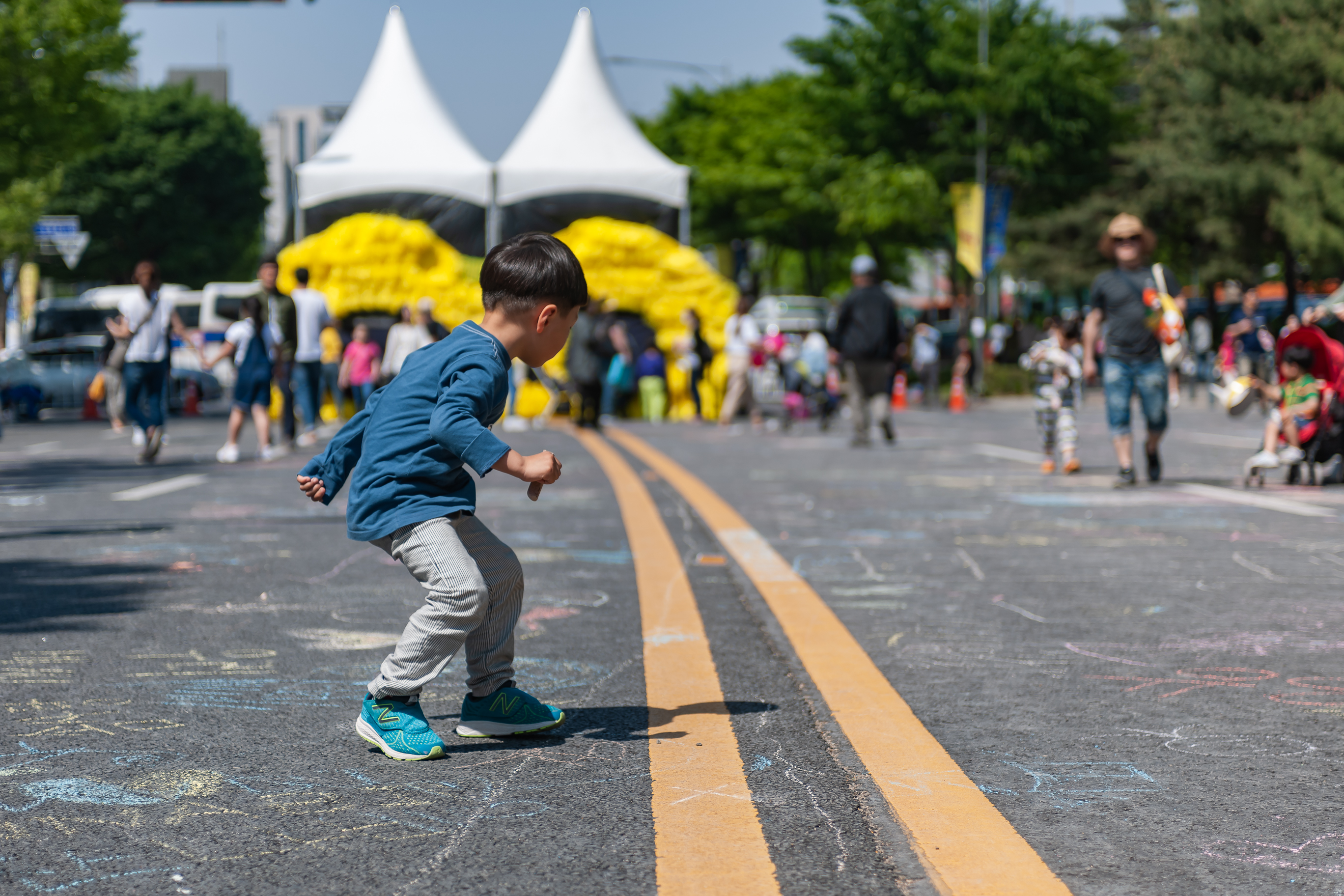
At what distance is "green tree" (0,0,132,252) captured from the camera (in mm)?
24469

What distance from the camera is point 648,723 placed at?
3930 millimetres

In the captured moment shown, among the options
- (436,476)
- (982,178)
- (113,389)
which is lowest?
(113,389)

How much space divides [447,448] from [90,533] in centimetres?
546

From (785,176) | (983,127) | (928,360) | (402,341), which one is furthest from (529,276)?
(785,176)

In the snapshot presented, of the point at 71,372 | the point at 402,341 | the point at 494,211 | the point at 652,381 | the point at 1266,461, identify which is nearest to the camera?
the point at 1266,461

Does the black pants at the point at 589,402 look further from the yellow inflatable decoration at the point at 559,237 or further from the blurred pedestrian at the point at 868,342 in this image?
the blurred pedestrian at the point at 868,342

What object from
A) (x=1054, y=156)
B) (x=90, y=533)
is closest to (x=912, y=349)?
(x=1054, y=156)

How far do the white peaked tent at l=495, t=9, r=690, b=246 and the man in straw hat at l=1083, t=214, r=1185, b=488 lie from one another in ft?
48.9

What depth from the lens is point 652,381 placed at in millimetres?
23859

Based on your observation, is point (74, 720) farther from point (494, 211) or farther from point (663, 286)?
point (494, 211)

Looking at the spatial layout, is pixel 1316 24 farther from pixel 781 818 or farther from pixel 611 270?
pixel 781 818

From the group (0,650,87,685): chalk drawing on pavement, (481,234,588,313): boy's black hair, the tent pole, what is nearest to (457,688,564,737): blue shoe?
(481,234,588,313): boy's black hair

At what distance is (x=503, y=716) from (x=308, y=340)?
11922 mm

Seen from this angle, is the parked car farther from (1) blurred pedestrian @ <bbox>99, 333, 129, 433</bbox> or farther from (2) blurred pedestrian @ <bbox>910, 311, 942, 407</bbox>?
(2) blurred pedestrian @ <bbox>910, 311, 942, 407</bbox>
